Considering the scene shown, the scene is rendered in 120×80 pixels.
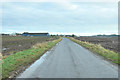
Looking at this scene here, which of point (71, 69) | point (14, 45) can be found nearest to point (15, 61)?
point (71, 69)

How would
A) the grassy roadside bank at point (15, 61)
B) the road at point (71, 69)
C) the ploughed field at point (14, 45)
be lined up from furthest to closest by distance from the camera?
the ploughed field at point (14, 45)
the grassy roadside bank at point (15, 61)
the road at point (71, 69)

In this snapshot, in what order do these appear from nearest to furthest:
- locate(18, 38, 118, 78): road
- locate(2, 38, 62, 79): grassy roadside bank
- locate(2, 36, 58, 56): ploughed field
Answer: locate(18, 38, 118, 78): road, locate(2, 38, 62, 79): grassy roadside bank, locate(2, 36, 58, 56): ploughed field

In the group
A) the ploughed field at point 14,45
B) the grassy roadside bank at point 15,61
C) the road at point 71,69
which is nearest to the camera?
the road at point 71,69

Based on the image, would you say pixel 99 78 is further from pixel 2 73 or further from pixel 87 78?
pixel 2 73

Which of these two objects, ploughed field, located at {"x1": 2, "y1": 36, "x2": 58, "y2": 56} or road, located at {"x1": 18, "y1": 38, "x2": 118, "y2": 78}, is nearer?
road, located at {"x1": 18, "y1": 38, "x2": 118, "y2": 78}

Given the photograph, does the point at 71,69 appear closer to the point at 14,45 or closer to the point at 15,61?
the point at 15,61

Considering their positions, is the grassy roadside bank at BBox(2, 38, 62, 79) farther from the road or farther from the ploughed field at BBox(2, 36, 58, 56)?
the ploughed field at BBox(2, 36, 58, 56)

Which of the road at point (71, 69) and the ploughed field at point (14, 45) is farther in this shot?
the ploughed field at point (14, 45)

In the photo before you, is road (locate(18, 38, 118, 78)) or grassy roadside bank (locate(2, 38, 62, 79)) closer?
road (locate(18, 38, 118, 78))

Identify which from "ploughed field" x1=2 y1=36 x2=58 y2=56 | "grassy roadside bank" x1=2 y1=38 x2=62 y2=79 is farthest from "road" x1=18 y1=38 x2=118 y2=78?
"ploughed field" x1=2 y1=36 x2=58 y2=56

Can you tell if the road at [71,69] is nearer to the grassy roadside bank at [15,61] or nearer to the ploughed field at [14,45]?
the grassy roadside bank at [15,61]

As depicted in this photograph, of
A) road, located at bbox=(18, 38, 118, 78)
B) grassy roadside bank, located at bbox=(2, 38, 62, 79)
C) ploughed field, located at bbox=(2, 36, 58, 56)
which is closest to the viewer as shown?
road, located at bbox=(18, 38, 118, 78)

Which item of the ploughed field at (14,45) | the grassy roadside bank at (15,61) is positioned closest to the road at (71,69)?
the grassy roadside bank at (15,61)

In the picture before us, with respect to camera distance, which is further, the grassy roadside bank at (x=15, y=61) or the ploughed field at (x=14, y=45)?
the ploughed field at (x=14, y=45)
